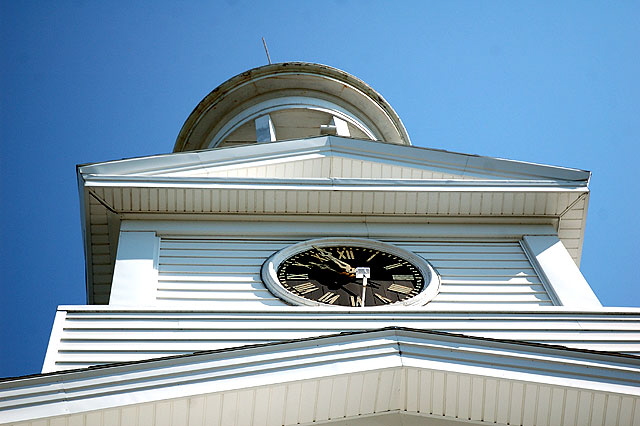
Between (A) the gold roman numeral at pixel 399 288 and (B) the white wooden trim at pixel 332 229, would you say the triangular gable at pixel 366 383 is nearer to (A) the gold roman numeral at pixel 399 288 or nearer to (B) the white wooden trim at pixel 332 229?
(A) the gold roman numeral at pixel 399 288

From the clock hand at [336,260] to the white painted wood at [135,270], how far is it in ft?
6.65

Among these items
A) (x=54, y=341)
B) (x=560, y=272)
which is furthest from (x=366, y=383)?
(x=560, y=272)

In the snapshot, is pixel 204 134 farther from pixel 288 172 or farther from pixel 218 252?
pixel 218 252

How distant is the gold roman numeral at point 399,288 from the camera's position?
13.0 meters

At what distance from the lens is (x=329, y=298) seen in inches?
501

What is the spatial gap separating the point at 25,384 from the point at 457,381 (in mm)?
3493

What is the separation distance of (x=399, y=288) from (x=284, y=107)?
7.41 m

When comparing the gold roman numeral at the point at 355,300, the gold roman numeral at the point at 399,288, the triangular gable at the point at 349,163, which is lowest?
the gold roman numeral at the point at 355,300

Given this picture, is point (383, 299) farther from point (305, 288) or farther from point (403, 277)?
point (305, 288)

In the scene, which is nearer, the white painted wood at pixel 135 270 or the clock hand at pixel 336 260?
the white painted wood at pixel 135 270

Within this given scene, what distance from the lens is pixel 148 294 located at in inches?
497

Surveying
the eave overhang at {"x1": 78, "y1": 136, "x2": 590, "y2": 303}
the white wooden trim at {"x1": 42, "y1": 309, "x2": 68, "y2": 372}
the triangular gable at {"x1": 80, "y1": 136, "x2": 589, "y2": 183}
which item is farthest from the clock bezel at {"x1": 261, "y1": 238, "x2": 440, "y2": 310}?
the white wooden trim at {"x1": 42, "y1": 309, "x2": 68, "y2": 372}

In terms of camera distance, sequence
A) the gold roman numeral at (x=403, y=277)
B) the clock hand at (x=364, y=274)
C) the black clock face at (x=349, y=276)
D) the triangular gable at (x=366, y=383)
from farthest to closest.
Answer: the gold roman numeral at (x=403, y=277) < the clock hand at (x=364, y=274) < the black clock face at (x=349, y=276) < the triangular gable at (x=366, y=383)

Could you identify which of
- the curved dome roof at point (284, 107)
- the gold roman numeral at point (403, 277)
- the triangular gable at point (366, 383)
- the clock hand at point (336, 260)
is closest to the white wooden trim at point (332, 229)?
the clock hand at point (336, 260)
